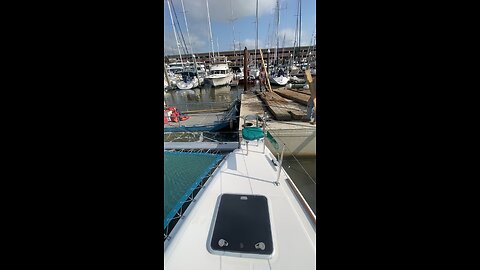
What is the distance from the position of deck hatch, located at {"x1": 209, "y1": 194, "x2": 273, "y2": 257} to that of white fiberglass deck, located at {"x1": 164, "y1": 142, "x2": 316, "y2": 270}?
2.1 inches

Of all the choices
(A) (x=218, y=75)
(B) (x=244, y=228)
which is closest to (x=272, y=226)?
(B) (x=244, y=228)

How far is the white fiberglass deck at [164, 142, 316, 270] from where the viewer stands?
5.12ft

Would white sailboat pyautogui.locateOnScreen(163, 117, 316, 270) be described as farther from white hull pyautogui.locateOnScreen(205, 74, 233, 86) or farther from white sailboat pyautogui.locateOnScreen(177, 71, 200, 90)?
white sailboat pyautogui.locateOnScreen(177, 71, 200, 90)

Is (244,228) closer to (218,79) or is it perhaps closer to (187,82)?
(218,79)

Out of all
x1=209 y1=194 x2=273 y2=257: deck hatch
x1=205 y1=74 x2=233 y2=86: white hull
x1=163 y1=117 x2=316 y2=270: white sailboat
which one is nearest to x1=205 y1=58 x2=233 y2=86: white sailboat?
x1=205 y1=74 x2=233 y2=86: white hull

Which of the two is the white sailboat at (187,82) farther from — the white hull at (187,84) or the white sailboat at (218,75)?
the white sailboat at (218,75)
